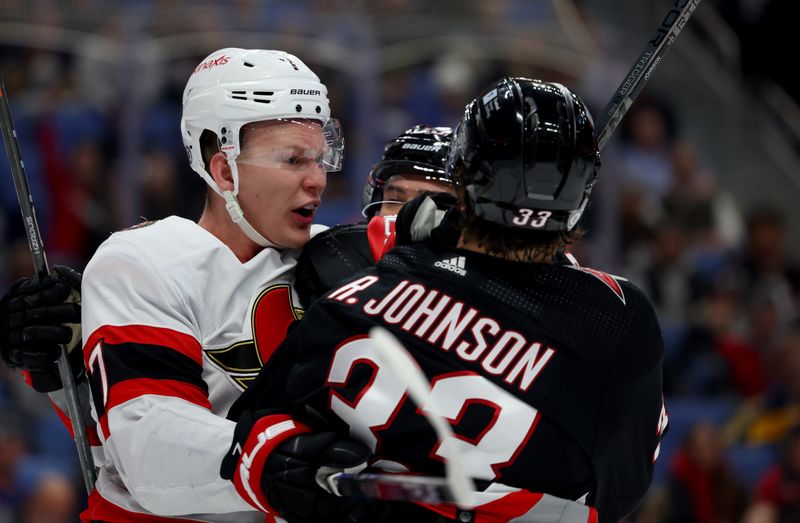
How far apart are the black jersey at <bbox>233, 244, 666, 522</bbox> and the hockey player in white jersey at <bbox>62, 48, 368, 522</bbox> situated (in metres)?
0.25

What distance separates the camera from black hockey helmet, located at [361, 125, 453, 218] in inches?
106

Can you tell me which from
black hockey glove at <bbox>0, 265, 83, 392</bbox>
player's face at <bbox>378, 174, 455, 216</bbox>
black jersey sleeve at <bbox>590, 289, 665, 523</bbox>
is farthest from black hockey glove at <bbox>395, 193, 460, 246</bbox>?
black hockey glove at <bbox>0, 265, 83, 392</bbox>

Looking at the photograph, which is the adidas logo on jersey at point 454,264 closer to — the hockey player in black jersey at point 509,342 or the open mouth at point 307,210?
the hockey player in black jersey at point 509,342

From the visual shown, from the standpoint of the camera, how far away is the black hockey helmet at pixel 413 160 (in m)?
2.70

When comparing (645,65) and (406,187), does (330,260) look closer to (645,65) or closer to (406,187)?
(406,187)

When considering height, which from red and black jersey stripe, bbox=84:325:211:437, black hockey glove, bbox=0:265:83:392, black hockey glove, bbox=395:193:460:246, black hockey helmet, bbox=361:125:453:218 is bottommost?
black hockey glove, bbox=0:265:83:392

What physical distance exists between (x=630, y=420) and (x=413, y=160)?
1163mm

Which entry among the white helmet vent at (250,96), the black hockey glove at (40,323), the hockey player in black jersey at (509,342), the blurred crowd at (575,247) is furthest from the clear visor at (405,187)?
the blurred crowd at (575,247)

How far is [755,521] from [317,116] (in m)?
3.83

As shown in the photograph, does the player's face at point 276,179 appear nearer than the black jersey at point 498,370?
No

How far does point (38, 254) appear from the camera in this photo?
2.38m

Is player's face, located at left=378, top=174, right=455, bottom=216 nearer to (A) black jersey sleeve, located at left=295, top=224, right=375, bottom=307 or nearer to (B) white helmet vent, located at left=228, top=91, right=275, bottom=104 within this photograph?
(A) black jersey sleeve, located at left=295, top=224, right=375, bottom=307

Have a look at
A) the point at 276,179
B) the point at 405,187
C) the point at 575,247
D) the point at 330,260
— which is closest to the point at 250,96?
the point at 276,179

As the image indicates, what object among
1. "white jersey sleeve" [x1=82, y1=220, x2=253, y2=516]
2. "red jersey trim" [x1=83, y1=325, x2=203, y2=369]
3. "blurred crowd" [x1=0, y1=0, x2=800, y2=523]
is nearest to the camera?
"white jersey sleeve" [x1=82, y1=220, x2=253, y2=516]
